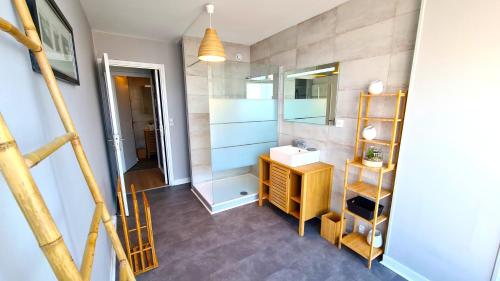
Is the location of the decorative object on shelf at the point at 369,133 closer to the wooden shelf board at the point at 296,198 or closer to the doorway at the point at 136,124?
the wooden shelf board at the point at 296,198

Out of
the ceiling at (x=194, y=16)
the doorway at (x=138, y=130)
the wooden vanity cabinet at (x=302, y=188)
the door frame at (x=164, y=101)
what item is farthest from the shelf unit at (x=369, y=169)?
the doorway at (x=138, y=130)

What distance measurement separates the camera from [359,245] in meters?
2.13

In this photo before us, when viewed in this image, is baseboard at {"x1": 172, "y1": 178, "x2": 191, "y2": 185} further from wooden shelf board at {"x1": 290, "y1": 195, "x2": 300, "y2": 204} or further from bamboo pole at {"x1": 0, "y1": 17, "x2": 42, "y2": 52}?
bamboo pole at {"x1": 0, "y1": 17, "x2": 42, "y2": 52}

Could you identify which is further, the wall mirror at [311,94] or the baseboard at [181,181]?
the baseboard at [181,181]

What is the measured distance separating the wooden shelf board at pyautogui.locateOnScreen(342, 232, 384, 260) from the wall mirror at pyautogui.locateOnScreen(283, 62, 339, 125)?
4.15ft

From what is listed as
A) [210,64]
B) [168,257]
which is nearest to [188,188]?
[168,257]

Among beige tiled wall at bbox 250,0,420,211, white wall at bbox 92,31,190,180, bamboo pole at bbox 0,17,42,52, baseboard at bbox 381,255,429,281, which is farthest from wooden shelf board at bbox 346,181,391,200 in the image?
white wall at bbox 92,31,190,180

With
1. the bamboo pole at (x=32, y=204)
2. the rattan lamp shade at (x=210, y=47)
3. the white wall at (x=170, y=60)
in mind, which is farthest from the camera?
the white wall at (x=170, y=60)

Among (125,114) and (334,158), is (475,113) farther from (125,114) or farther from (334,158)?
(125,114)

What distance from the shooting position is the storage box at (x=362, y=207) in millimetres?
1982

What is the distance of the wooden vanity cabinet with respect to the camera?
2385 millimetres

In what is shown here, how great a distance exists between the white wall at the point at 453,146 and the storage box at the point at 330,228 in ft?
2.03

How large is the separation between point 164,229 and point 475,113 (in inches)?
121

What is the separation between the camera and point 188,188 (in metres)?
3.76
